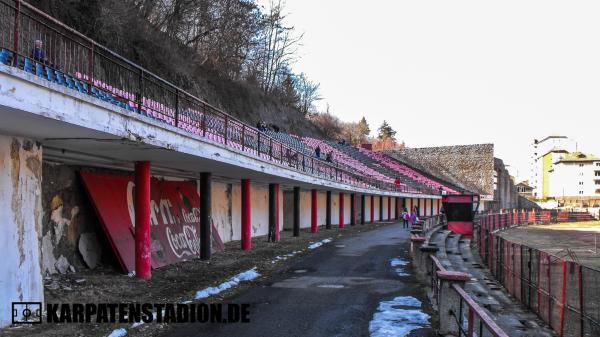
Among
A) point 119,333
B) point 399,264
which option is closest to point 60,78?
point 119,333

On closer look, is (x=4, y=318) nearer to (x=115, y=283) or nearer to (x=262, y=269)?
(x=115, y=283)

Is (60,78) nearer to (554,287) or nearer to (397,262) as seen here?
(554,287)

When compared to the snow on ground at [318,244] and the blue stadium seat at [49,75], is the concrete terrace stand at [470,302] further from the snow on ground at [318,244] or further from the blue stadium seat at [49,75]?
the blue stadium seat at [49,75]

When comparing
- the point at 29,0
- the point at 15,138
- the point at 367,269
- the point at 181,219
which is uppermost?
the point at 29,0

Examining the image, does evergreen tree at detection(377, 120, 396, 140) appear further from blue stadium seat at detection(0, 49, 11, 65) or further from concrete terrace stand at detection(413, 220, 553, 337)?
blue stadium seat at detection(0, 49, 11, 65)

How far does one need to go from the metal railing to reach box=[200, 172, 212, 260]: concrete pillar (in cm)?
152

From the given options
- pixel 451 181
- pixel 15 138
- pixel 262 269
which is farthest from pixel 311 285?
pixel 451 181

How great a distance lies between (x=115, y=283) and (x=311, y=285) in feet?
14.8

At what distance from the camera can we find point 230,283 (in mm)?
12906

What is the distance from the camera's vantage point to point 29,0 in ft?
74.9

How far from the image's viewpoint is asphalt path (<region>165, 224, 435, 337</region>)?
27.9ft

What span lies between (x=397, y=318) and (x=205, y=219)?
9920 mm

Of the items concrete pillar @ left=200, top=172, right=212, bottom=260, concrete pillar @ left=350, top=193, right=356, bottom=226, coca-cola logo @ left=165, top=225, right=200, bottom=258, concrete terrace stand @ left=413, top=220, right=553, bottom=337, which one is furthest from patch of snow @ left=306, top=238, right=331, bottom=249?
concrete pillar @ left=350, top=193, right=356, bottom=226

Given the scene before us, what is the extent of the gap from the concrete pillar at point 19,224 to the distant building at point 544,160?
158 meters
